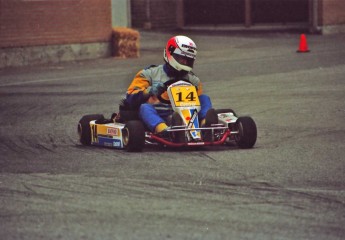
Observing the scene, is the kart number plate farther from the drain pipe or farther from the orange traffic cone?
the drain pipe

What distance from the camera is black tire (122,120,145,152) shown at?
32.9 ft

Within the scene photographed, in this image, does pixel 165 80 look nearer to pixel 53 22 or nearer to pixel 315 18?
pixel 53 22

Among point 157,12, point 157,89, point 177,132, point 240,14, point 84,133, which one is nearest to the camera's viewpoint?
point 177,132

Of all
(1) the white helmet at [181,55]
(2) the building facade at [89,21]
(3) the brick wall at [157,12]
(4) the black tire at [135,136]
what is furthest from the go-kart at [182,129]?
(3) the brick wall at [157,12]

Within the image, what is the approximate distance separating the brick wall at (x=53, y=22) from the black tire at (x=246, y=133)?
45.6 ft

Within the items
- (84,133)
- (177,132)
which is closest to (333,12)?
(84,133)

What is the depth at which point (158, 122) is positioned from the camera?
1028 cm

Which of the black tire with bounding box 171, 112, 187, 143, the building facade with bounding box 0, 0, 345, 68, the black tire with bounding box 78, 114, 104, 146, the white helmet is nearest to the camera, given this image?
the black tire with bounding box 171, 112, 187, 143

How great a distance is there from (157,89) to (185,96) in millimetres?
385

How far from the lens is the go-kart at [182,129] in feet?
33.1

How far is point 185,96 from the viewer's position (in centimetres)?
1045

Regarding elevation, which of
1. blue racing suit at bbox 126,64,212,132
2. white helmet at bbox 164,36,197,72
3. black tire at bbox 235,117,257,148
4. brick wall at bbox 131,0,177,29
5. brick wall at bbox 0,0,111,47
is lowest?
brick wall at bbox 131,0,177,29

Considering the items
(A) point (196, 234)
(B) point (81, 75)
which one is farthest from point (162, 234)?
(B) point (81, 75)

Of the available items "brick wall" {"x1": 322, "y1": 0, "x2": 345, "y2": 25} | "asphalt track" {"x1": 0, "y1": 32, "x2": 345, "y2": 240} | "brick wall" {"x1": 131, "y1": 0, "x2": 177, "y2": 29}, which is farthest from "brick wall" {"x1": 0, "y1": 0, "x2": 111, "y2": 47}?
"brick wall" {"x1": 131, "y1": 0, "x2": 177, "y2": 29}
